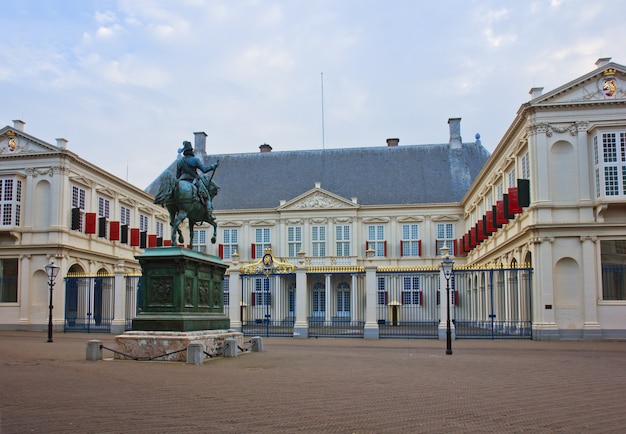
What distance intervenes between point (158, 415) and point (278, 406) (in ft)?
5.24

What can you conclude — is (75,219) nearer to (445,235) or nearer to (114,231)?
(114,231)

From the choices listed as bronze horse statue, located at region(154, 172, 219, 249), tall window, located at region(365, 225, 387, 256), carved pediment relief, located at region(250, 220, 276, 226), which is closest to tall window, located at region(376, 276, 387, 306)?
tall window, located at region(365, 225, 387, 256)

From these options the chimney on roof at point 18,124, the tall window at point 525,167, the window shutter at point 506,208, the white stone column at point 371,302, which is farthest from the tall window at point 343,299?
the chimney on roof at point 18,124

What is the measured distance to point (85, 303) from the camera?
110 ft

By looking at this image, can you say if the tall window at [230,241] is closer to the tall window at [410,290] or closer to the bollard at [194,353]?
the tall window at [410,290]

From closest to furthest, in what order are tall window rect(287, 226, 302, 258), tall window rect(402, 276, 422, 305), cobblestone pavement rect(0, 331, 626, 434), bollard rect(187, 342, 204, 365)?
cobblestone pavement rect(0, 331, 626, 434) < bollard rect(187, 342, 204, 365) < tall window rect(402, 276, 422, 305) < tall window rect(287, 226, 302, 258)

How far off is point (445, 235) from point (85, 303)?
1002 inches

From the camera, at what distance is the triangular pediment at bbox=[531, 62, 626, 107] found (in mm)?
24828

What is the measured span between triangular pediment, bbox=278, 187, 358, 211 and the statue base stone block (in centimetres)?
3298

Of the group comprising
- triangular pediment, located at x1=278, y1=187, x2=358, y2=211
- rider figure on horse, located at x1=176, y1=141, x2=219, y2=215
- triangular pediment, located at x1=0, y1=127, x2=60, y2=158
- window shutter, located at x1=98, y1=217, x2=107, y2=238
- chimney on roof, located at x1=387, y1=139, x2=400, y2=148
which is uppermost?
chimney on roof, located at x1=387, y1=139, x2=400, y2=148

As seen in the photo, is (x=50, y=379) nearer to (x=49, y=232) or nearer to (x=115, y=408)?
(x=115, y=408)

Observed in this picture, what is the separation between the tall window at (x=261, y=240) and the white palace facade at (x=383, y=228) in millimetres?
77

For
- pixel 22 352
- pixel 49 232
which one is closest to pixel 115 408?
pixel 22 352

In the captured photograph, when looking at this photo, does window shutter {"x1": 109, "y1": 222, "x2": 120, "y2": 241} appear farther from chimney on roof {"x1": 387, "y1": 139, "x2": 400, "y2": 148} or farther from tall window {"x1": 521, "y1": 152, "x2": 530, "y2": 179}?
chimney on roof {"x1": 387, "y1": 139, "x2": 400, "y2": 148}
